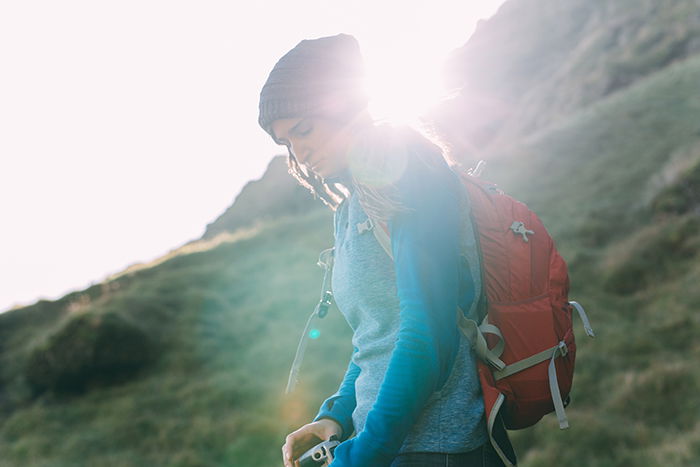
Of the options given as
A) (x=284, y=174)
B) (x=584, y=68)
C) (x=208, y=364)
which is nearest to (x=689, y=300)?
(x=208, y=364)

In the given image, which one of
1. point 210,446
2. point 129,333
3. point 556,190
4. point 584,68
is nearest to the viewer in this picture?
point 210,446

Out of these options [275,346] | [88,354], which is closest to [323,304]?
[275,346]

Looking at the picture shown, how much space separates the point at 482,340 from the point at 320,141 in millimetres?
747

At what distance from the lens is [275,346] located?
8609mm

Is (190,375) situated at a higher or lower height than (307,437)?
lower

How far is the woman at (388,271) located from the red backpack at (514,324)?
0.15 feet

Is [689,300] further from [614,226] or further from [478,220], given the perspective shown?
[478,220]

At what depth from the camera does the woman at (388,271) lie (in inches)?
48.4

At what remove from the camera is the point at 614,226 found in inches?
394

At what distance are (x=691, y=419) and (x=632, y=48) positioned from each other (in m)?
24.8

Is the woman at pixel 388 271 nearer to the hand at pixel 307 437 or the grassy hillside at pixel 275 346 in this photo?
the hand at pixel 307 437

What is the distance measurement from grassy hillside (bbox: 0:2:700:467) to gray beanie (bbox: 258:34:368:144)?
446 cm

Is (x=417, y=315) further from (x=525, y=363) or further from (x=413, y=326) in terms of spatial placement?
(x=525, y=363)

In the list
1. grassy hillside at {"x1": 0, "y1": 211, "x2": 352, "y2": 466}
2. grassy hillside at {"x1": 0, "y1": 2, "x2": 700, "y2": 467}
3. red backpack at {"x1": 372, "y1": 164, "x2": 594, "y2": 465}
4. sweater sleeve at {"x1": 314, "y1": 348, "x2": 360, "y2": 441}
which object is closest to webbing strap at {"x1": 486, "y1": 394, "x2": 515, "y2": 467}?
red backpack at {"x1": 372, "y1": 164, "x2": 594, "y2": 465}
